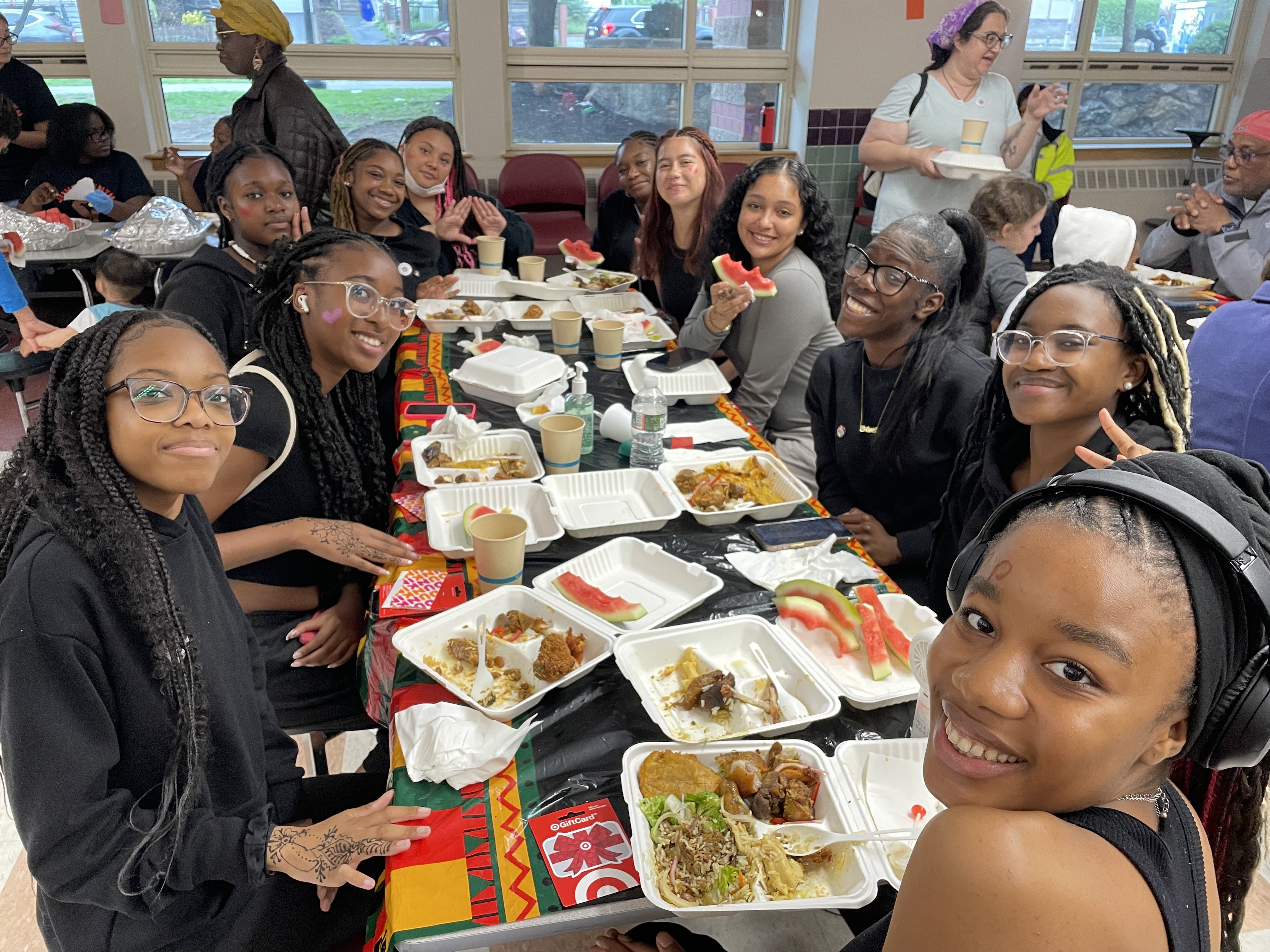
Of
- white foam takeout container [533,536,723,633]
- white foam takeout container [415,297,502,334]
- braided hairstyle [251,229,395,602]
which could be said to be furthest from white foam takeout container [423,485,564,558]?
white foam takeout container [415,297,502,334]

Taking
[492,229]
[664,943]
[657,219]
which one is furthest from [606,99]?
[664,943]

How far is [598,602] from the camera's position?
6.40 ft

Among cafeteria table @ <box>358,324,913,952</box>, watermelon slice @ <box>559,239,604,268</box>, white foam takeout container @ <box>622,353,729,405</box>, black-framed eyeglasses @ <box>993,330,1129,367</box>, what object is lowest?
cafeteria table @ <box>358,324,913,952</box>

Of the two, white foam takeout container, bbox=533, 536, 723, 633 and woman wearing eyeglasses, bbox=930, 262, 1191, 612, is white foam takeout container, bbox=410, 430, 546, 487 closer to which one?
white foam takeout container, bbox=533, 536, 723, 633

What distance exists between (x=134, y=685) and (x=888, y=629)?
145 cm

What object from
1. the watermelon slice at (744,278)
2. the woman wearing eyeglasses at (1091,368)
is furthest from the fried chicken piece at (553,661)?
the watermelon slice at (744,278)

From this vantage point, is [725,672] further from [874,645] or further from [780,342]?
[780,342]

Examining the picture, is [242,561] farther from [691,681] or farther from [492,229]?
[492,229]

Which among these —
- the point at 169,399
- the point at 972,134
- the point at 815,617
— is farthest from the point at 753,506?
the point at 972,134

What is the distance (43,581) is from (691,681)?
1.13 meters

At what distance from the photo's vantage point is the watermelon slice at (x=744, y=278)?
340cm

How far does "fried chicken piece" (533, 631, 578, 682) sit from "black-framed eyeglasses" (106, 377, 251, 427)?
75cm

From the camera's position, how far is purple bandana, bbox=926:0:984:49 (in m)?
5.14

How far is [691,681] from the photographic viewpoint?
172 cm
